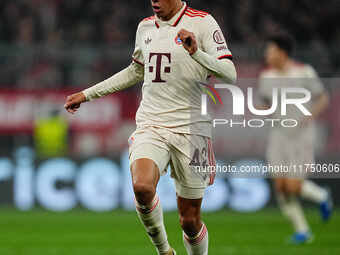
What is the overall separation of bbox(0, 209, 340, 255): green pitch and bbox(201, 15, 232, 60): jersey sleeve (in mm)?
2880

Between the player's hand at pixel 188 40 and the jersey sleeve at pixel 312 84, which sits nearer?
the player's hand at pixel 188 40

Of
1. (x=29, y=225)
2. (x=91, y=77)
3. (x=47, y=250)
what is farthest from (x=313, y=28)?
(x=47, y=250)

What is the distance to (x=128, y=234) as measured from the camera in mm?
10188

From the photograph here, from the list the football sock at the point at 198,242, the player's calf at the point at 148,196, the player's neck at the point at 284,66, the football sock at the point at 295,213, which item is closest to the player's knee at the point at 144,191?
the player's calf at the point at 148,196

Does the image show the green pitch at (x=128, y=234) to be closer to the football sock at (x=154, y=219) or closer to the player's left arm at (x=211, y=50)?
the football sock at (x=154, y=219)

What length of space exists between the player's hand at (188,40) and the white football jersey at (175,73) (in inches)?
18.2

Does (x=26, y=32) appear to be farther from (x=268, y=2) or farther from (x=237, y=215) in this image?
(x=237, y=215)

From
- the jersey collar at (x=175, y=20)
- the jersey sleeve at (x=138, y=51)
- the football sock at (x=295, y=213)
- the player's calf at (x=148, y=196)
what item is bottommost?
the football sock at (x=295, y=213)

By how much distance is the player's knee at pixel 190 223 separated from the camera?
236 inches

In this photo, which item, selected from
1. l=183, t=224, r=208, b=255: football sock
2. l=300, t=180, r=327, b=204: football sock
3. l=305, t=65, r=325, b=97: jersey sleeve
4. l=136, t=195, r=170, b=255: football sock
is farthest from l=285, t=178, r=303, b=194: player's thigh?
l=136, t=195, r=170, b=255: football sock

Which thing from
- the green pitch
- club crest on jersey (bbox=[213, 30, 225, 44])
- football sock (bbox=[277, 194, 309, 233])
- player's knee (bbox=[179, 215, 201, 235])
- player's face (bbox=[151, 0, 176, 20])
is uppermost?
player's face (bbox=[151, 0, 176, 20])

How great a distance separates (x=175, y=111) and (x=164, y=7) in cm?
79

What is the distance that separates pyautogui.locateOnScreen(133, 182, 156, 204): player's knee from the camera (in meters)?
5.49

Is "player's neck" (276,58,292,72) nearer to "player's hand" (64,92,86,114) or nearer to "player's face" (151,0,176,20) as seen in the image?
"player's face" (151,0,176,20)
